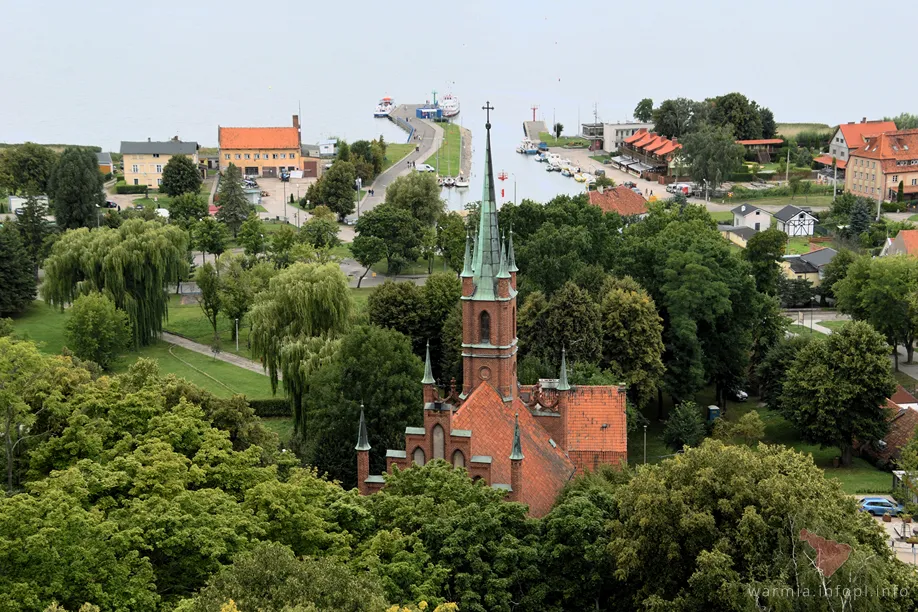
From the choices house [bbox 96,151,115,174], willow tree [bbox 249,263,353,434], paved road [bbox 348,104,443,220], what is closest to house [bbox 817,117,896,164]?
paved road [bbox 348,104,443,220]

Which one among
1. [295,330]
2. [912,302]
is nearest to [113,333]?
[295,330]

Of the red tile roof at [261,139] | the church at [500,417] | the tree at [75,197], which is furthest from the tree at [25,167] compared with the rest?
the church at [500,417]

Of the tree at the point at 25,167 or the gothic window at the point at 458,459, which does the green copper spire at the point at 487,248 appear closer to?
the gothic window at the point at 458,459

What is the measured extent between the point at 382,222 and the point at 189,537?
57.8 m

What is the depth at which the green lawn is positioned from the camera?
13894 cm

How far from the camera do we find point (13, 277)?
76.8 meters

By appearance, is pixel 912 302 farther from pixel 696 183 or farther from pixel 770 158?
pixel 770 158

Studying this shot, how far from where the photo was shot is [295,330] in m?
59.4

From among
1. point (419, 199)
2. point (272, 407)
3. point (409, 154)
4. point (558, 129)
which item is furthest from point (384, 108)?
point (272, 407)

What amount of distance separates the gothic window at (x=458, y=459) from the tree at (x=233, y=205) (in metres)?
63.1

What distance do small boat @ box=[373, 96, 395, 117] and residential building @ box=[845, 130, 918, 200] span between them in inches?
3086

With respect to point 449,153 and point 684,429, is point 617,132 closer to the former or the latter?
point 449,153

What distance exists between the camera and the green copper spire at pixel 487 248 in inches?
1715

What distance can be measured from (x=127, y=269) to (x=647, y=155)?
7894cm
